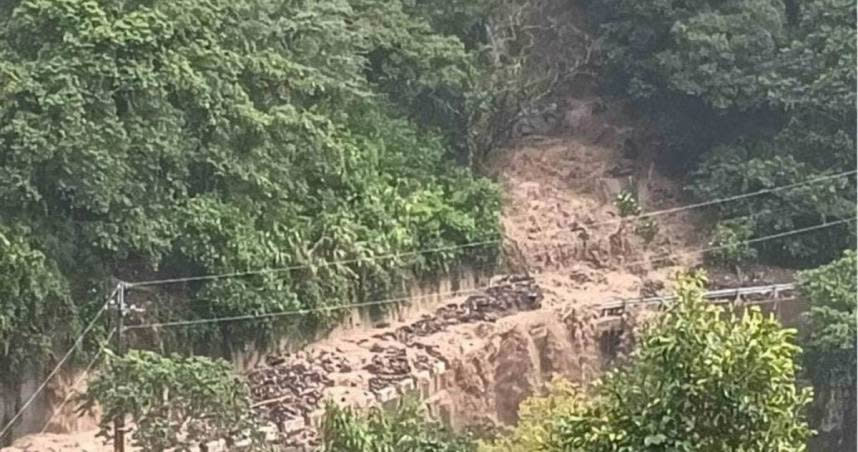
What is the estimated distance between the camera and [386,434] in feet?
17.9

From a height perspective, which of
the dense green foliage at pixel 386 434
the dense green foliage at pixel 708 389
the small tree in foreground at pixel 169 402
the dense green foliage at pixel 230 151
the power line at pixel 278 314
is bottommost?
the dense green foliage at pixel 386 434

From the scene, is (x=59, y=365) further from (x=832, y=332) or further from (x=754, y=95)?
(x=754, y=95)

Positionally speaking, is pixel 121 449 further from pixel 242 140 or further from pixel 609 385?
pixel 609 385

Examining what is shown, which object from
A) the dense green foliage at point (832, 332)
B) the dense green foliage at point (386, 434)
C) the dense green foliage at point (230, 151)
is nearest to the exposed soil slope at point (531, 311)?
the dense green foliage at point (230, 151)

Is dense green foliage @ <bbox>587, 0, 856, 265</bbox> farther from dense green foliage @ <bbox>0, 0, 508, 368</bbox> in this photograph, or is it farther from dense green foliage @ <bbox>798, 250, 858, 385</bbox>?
dense green foliage @ <bbox>0, 0, 508, 368</bbox>

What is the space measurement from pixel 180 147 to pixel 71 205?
63 centimetres

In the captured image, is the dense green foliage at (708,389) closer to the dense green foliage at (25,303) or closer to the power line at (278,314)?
the dense green foliage at (25,303)

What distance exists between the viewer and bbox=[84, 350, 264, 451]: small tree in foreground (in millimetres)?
5695

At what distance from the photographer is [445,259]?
8234 millimetres

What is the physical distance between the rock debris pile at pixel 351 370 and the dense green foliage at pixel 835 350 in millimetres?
1666

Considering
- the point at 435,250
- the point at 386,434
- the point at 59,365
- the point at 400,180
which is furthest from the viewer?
the point at 400,180

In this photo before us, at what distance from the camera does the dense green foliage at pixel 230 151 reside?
6199 mm

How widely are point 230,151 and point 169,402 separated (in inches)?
64.2

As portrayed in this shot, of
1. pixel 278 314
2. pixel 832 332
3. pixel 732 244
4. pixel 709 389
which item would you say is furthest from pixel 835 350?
pixel 709 389
